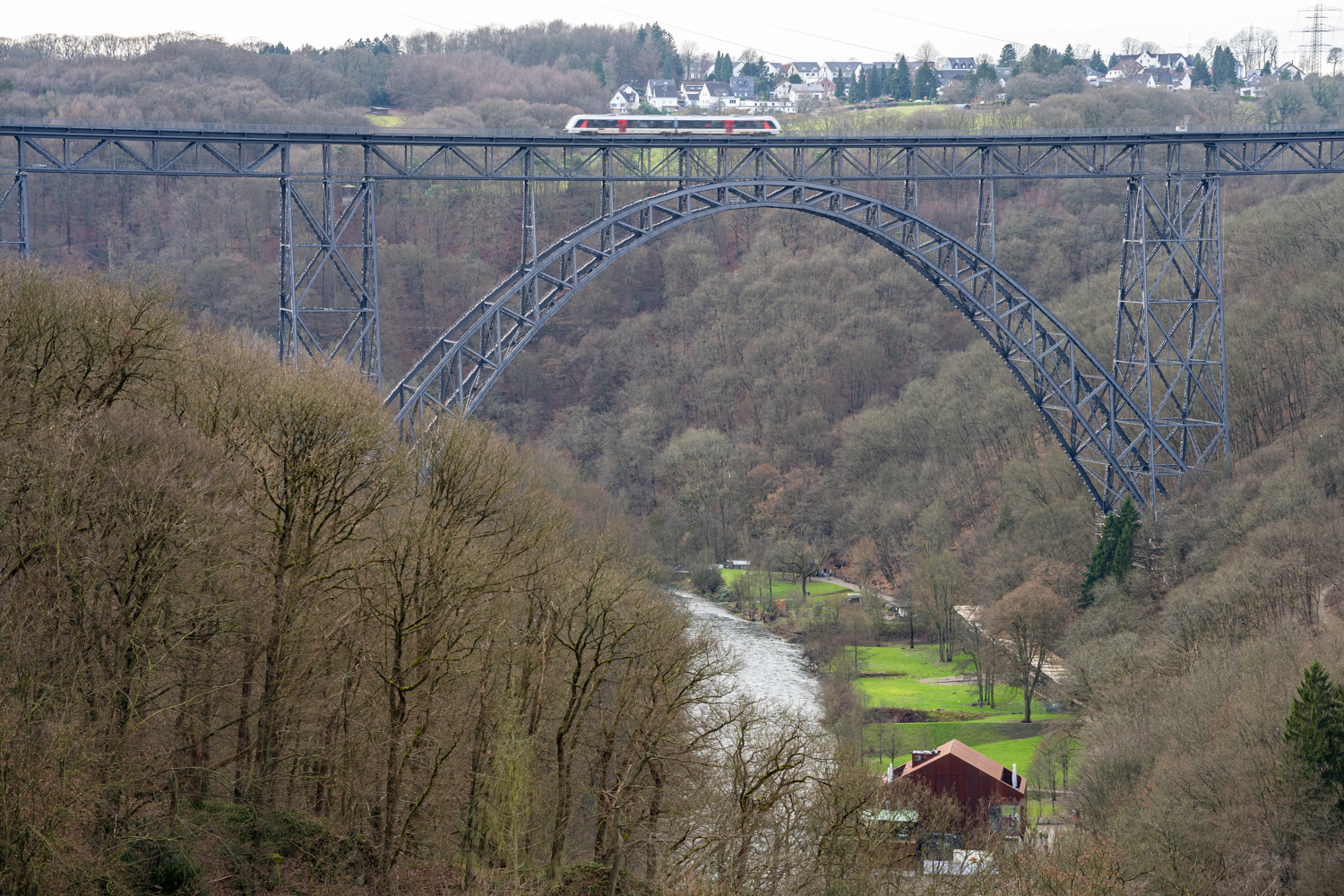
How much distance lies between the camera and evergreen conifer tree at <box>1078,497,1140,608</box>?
31.2m

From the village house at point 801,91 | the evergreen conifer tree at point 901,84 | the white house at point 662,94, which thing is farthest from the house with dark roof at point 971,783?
the white house at point 662,94

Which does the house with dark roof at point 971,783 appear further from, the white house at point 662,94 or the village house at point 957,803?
the white house at point 662,94

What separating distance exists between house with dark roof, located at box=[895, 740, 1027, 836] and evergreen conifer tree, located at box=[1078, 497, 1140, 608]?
22.4ft

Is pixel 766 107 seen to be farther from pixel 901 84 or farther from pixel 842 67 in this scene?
pixel 842 67

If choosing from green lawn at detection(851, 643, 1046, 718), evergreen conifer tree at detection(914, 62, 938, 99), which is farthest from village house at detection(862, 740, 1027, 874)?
evergreen conifer tree at detection(914, 62, 938, 99)

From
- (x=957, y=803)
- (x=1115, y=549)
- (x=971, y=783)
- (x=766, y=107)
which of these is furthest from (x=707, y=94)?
(x=957, y=803)

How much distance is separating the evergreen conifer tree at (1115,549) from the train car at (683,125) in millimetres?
12273

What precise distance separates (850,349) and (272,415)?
43.2 m

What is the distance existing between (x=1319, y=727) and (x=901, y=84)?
7448 cm

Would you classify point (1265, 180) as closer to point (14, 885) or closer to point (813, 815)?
point (813, 815)

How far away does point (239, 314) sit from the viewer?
56.7 m

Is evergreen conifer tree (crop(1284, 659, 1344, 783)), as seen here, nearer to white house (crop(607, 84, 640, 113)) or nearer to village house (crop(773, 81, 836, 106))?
white house (crop(607, 84, 640, 113))

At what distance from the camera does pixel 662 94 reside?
9581 cm

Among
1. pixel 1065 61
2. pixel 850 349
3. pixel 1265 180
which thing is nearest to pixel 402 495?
pixel 850 349
